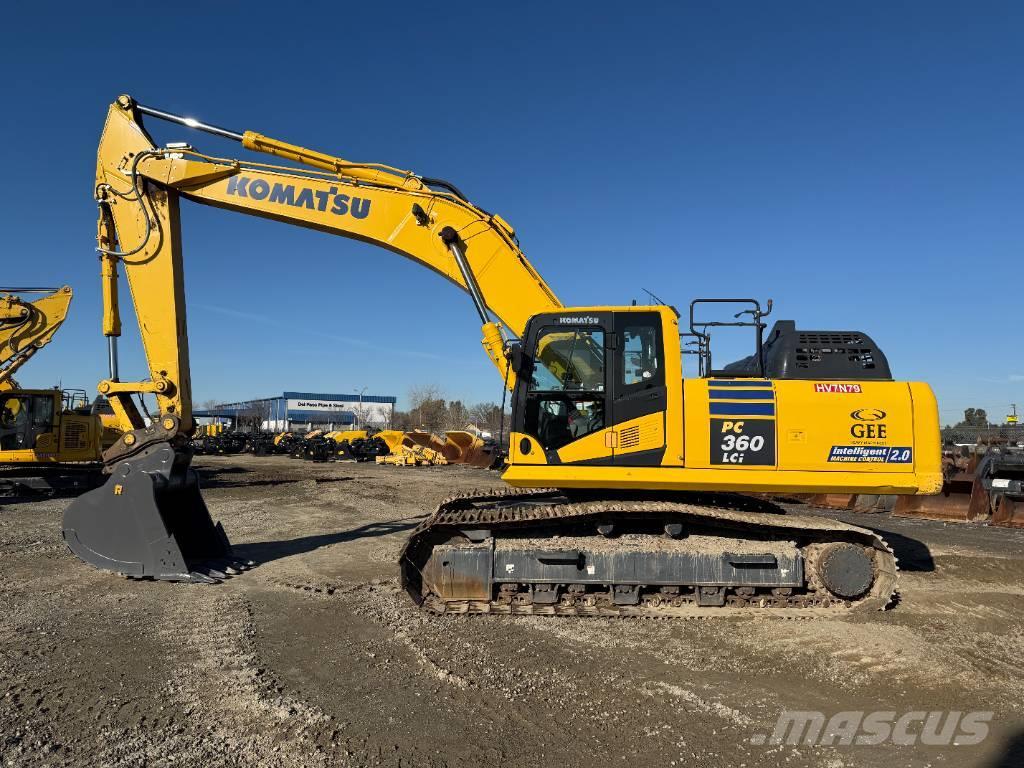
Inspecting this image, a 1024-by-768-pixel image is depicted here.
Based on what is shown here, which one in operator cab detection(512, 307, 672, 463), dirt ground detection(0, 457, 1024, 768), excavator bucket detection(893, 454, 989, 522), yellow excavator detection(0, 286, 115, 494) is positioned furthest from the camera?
yellow excavator detection(0, 286, 115, 494)

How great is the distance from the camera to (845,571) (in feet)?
21.0

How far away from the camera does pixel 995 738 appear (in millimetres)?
4012

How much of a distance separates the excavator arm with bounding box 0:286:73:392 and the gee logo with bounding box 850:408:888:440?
17961 mm

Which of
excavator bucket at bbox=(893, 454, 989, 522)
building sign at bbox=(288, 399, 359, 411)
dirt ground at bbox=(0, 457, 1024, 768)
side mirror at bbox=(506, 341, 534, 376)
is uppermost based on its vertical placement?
building sign at bbox=(288, 399, 359, 411)

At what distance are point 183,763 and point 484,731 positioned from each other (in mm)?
1711

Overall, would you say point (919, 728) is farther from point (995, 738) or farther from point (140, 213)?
point (140, 213)

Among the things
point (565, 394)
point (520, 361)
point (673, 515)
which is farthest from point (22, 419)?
point (673, 515)

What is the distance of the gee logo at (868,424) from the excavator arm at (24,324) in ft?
58.9

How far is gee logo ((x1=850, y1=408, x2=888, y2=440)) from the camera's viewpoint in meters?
6.33

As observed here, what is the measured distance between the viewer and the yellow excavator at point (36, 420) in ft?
51.1

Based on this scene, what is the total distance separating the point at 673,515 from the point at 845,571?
5.80 feet

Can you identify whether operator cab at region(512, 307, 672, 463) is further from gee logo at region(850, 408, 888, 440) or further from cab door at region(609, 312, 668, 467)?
gee logo at region(850, 408, 888, 440)

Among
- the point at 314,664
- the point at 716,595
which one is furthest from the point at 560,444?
the point at 314,664

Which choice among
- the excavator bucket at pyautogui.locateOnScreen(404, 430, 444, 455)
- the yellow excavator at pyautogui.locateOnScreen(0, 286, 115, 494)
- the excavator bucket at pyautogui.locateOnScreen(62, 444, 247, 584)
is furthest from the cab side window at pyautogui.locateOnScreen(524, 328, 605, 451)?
the excavator bucket at pyautogui.locateOnScreen(404, 430, 444, 455)
